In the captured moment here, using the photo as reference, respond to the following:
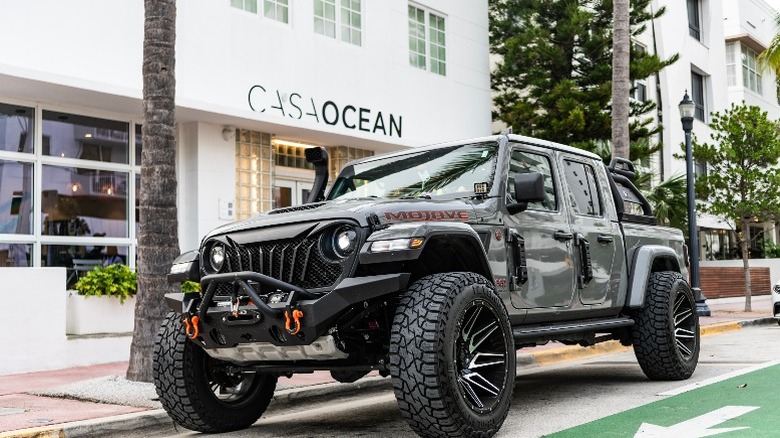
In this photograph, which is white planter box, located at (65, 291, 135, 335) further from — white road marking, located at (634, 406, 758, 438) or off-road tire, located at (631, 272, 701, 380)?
white road marking, located at (634, 406, 758, 438)

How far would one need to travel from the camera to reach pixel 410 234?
5.40 m

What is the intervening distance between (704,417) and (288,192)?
11.1 m

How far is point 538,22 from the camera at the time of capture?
69.5ft

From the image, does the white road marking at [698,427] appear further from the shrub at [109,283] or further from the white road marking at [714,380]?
the shrub at [109,283]

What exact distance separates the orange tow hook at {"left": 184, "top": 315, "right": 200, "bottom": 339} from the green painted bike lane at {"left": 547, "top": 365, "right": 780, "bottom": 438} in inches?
95.0

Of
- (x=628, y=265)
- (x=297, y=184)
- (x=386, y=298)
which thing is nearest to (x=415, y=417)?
(x=386, y=298)

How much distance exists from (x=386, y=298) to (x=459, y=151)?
193 centimetres

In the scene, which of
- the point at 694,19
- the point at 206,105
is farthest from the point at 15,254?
the point at 694,19

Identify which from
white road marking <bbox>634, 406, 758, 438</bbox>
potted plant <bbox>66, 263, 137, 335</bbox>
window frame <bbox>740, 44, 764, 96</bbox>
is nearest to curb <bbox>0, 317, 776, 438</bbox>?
white road marking <bbox>634, 406, 758, 438</bbox>

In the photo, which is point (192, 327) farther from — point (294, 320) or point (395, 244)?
point (395, 244)

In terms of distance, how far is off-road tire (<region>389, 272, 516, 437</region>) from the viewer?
516 cm

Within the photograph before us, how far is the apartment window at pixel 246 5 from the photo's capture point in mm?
14737

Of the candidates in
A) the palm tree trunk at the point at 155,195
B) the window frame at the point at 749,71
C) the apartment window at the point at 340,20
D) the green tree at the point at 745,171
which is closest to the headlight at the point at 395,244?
the palm tree trunk at the point at 155,195

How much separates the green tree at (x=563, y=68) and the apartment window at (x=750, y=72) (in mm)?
18137
